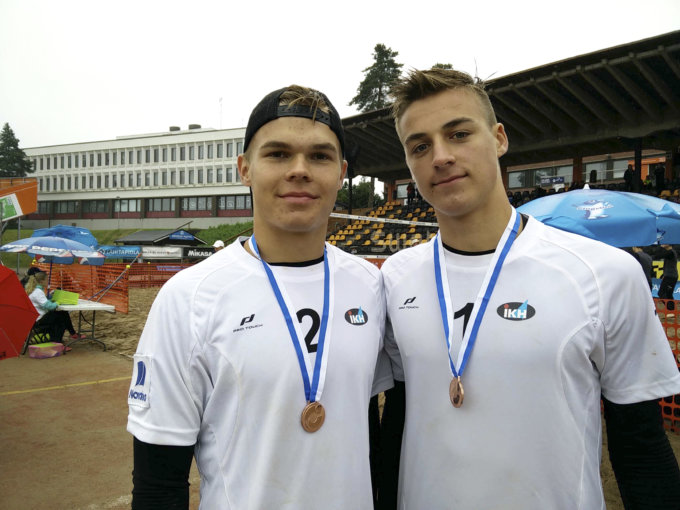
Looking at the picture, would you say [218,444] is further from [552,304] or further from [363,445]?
[552,304]

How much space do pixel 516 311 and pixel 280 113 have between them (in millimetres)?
1235

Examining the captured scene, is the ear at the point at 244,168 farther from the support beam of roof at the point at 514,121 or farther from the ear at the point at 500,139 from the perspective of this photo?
the support beam of roof at the point at 514,121

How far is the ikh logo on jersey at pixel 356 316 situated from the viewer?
1.88 m

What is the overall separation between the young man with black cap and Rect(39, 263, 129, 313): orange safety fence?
37.4 feet

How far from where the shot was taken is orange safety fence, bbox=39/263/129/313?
41.1 ft

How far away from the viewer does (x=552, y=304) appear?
169 centimetres

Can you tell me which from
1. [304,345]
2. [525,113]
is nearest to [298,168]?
[304,345]

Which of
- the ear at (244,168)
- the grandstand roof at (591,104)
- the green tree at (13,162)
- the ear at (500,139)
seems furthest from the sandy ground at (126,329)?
the green tree at (13,162)

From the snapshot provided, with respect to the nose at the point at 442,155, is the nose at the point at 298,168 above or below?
below

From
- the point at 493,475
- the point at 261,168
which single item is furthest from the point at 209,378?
the point at 493,475

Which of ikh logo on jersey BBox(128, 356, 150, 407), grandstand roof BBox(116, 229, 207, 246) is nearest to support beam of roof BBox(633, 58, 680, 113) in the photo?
ikh logo on jersey BBox(128, 356, 150, 407)

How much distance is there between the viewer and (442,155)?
6.07 ft

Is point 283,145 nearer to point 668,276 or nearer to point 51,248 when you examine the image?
point 668,276

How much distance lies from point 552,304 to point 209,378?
1.33 meters
